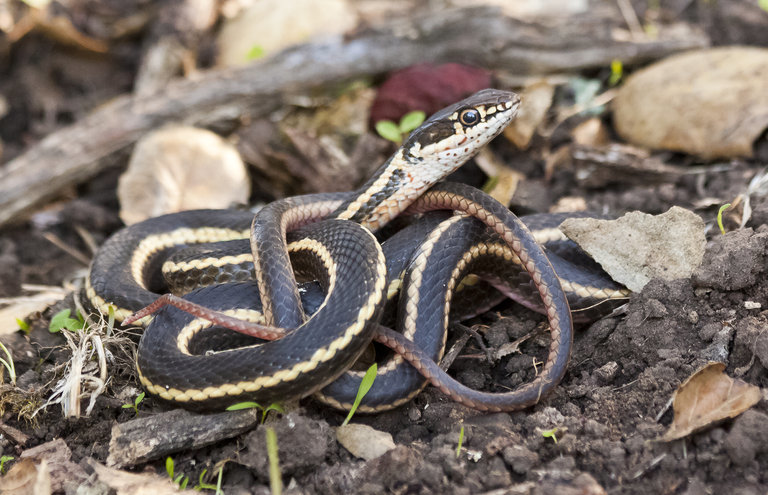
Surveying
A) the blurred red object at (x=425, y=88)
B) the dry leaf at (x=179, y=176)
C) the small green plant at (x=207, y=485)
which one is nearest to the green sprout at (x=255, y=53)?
the dry leaf at (x=179, y=176)

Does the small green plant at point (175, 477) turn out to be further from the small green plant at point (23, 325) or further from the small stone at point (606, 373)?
the small stone at point (606, 373)

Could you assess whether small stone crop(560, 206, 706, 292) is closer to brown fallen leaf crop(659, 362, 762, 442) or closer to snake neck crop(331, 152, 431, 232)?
brown fallen leaf crop(659, 362, 762, 442)

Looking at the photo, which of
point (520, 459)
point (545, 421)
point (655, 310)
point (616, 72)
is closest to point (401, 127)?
point (616, 72)

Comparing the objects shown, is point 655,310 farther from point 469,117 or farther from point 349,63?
point 349,63

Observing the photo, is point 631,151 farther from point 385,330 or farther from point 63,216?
point 63,216

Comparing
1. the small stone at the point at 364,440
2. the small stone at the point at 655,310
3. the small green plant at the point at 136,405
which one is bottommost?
the small stone at the point at 655,310

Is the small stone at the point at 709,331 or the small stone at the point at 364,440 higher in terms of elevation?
the small stone at the point at 364,440
